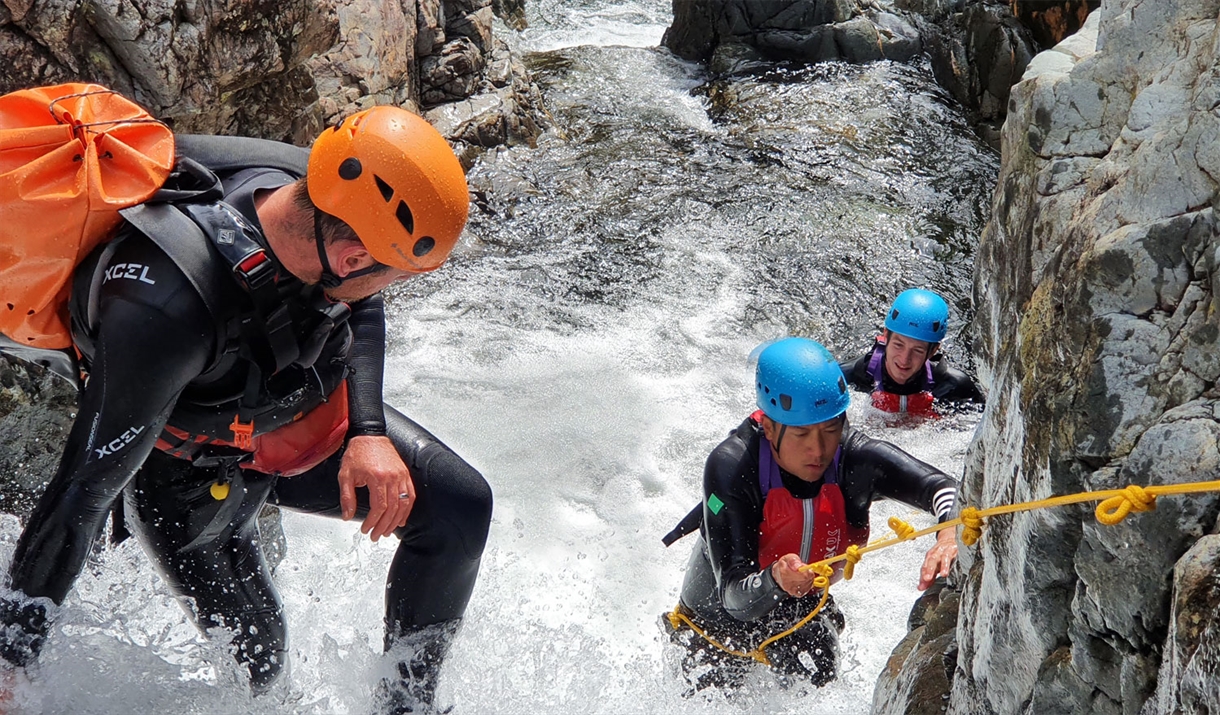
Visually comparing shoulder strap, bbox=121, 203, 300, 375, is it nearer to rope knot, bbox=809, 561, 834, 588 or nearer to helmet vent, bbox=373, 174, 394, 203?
helmet vent, bbox=373, 174, 394, 203

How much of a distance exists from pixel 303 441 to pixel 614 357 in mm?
5221

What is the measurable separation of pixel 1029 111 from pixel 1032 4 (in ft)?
36.4

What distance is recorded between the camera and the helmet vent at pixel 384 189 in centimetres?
281

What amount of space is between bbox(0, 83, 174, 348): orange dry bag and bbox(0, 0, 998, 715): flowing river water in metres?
0.88

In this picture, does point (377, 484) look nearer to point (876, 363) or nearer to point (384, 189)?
point (384, 189)

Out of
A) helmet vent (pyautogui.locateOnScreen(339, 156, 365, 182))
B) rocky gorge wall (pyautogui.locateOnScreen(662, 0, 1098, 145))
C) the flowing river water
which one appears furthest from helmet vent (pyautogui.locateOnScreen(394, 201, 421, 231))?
rocky gorge wall (pyautogui.locateOnScreen(662, 0, 1098, 145))

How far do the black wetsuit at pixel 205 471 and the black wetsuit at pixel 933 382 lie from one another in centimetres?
406

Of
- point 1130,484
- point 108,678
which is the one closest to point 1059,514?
point 1130,484

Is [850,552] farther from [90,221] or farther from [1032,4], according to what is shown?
[1032,4]

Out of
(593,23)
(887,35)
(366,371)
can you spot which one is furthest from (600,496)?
(593,23)

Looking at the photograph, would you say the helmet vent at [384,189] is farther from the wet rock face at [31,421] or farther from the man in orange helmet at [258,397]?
the wet rock face at [31,421]

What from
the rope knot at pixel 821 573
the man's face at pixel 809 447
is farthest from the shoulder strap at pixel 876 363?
the rope knot at pixel 821 573

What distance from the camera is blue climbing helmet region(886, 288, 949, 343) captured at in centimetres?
647

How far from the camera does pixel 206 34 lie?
6047 mm
